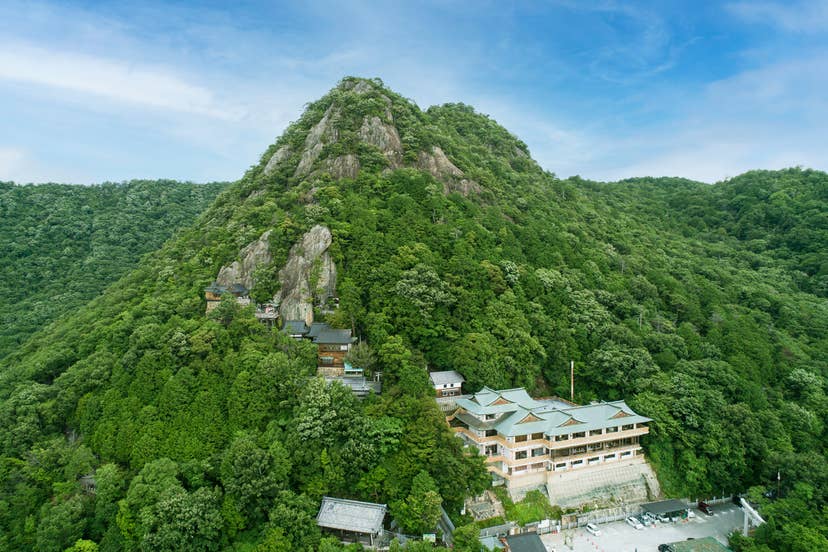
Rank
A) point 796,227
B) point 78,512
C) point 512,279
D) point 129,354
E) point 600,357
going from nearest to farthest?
point 78,512, point 129,354, point 600,357, point 512,279, point 796,227

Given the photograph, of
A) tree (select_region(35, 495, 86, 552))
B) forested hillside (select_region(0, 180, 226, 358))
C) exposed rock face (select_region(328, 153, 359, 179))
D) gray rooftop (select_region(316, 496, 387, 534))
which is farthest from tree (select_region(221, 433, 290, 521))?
forested hillside (select_region(0, 180, 226, 358))

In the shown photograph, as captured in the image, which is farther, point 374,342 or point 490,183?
point 490,183

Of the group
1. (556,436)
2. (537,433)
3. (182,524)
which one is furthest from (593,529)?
(182,524)

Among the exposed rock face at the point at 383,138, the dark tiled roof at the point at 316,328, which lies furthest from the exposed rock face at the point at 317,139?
the dark tiled roof at the point at 316,328

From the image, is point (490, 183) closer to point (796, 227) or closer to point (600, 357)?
point (600, 357)

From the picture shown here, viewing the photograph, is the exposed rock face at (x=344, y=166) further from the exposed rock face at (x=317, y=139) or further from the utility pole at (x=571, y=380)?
the utility pole at (x=571, y=380)

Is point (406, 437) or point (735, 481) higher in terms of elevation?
point (406, 437)

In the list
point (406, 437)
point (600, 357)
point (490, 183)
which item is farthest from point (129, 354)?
point (490, 183)

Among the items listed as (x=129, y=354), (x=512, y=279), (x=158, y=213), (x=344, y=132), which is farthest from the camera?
(x=158, y=213)

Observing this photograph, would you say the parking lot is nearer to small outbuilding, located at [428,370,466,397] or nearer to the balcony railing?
the balcony railing
